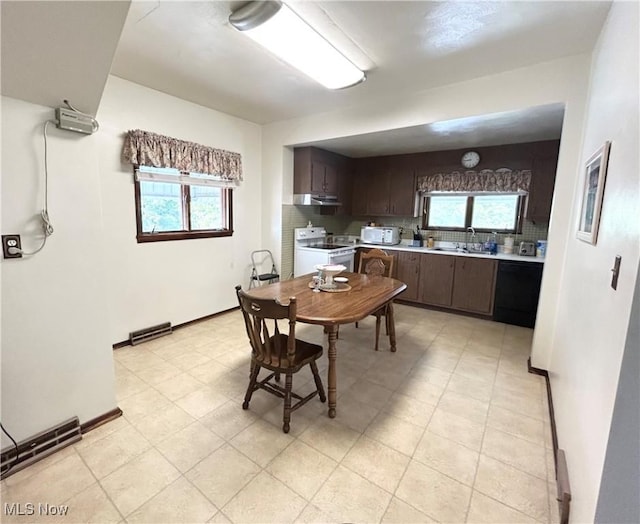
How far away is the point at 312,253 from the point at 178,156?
2088 mm

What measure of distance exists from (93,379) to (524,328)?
14.4ft

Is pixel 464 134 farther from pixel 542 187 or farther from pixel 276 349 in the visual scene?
pixel 276 349

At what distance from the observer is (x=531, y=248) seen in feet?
13.1

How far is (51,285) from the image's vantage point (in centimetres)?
166

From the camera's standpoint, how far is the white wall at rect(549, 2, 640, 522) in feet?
3.35

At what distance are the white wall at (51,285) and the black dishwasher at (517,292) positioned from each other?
13.6 feet

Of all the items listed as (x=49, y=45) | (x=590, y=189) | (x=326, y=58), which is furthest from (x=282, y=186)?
(x=590, y=189)

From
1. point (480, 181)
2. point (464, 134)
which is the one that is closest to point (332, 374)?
point (464, 134)

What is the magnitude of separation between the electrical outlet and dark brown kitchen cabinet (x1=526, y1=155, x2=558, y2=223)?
16.2ft

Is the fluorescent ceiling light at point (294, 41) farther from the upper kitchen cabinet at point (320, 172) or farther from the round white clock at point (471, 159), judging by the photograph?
the round white clock at point (471, 159)

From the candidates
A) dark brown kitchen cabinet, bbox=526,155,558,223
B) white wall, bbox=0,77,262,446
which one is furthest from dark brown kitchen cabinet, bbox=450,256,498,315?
white wall, bbox=0,77,262,446

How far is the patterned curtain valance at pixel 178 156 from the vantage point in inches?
114

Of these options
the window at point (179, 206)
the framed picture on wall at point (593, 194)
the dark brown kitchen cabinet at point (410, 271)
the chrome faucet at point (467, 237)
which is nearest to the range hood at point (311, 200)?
the window at point (179, 206)

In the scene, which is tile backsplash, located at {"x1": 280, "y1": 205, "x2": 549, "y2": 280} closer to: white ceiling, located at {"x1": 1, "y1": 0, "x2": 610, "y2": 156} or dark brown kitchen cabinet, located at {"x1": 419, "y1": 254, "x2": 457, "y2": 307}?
dark brown kitchen cabinet, located at {"x1": 419, "y1": 254, "x2": 457, "y2": 307}
